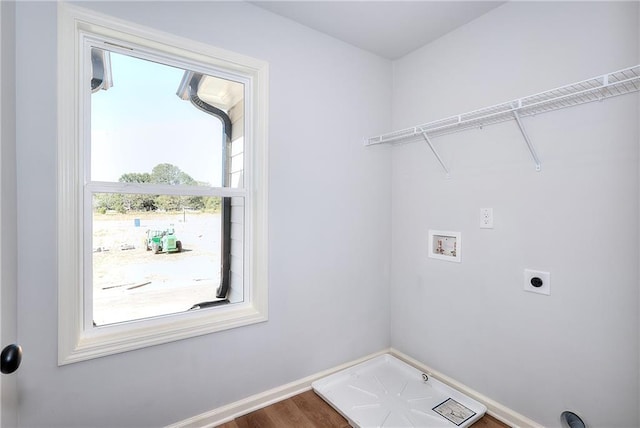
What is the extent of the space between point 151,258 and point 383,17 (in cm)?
195

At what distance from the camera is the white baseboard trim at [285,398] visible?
5.41 feet

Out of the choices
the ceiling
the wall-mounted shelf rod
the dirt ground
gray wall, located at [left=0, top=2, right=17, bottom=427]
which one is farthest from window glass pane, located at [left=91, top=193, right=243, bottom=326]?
the wall-mounted shelf rod

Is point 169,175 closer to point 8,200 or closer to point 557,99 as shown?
point 8,200

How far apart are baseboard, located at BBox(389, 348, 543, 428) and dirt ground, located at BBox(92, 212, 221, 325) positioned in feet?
5.11

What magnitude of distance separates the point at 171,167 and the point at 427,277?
1.78 metres

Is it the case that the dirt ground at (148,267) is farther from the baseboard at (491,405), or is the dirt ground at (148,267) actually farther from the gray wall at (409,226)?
the baseboard at (491,405)

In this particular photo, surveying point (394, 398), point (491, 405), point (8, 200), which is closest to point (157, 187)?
point (8, 200)

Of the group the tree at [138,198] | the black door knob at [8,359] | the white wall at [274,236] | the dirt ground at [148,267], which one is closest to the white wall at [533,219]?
the white wall at [274,236]

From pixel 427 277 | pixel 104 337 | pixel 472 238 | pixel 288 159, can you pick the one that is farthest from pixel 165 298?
pixel 472 238

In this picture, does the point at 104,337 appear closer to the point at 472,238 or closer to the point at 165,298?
the point at 165,298

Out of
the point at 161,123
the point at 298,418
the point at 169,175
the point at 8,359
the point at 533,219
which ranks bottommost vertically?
the point at 298,418

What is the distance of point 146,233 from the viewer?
63.0 inches

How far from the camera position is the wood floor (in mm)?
1688

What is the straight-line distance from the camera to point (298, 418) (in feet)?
5.71
